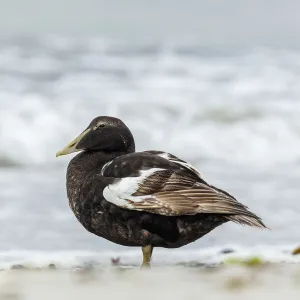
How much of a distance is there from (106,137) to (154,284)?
1.96m

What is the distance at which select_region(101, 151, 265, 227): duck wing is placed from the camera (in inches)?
215

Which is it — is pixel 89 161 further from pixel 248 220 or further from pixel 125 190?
pixel 248 220

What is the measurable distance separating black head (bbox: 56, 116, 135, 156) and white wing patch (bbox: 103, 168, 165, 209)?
0.52 meters

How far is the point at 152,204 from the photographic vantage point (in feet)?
18.1

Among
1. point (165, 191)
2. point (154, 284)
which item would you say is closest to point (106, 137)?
point (165, 191)

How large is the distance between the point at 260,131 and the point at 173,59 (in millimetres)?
10267

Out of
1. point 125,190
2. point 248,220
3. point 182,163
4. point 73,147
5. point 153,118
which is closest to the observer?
point 248,220

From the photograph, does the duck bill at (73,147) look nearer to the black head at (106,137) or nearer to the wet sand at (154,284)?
the black head at (106,137)

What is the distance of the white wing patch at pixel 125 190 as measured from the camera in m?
5.55

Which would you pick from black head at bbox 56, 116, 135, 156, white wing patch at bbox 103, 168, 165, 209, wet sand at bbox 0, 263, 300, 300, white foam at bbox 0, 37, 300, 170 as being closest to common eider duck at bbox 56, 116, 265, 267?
white wing patch at bbox 103, 168, 165, 209

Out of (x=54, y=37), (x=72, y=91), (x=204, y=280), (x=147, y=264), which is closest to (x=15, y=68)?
(x=72, y=91)

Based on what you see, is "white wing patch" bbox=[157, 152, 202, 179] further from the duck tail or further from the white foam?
the white foam

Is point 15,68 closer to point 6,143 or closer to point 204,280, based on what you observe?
point 6,143

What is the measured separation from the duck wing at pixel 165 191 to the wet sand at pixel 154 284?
0.79m
